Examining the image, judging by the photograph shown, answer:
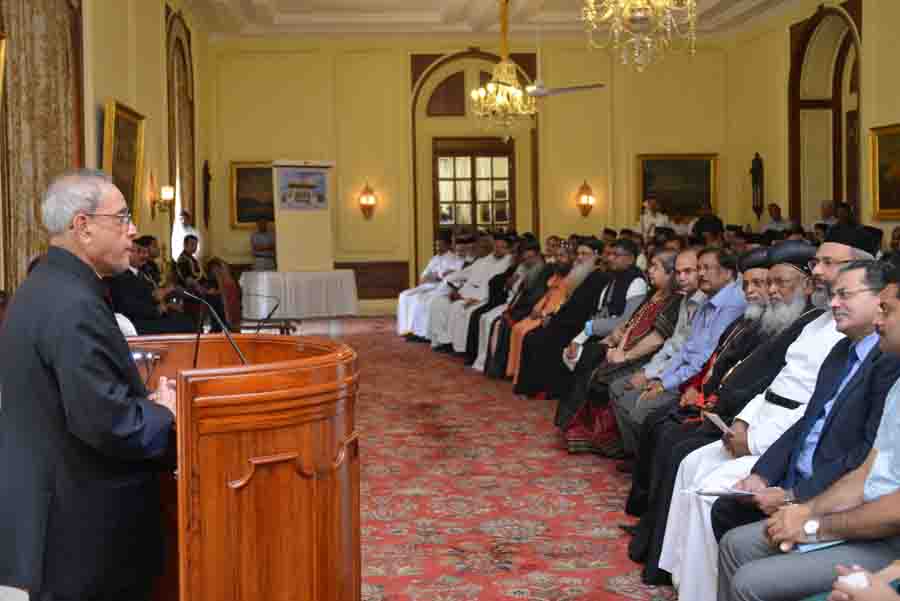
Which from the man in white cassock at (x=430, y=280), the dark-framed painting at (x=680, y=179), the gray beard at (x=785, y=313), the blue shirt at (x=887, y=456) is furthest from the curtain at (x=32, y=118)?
the dark-framed painting at (x=680, y=179)

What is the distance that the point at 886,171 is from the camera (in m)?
14.5

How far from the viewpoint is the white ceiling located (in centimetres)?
1762

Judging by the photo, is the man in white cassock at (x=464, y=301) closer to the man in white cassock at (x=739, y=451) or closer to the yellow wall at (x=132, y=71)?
the yellow wall at (x=132, y=71)

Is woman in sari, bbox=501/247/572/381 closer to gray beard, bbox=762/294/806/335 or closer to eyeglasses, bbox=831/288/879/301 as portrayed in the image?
gray beard, bbox=762/294/806/335

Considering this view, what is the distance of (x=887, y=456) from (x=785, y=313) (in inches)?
79.3

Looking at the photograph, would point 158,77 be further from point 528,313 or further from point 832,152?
point 832,152

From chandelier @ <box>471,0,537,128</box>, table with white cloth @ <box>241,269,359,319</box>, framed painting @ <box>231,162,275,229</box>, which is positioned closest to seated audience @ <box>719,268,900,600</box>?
chandelier @ <box>471,0,537,128</box>

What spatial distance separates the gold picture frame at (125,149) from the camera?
36.0ft

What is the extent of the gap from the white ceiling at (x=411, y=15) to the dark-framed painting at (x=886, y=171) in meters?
3.68

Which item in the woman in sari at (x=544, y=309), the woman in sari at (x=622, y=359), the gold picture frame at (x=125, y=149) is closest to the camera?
the woman in sari at (x=622, y=359)

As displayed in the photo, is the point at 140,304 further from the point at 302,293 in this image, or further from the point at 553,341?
the point at 302,293

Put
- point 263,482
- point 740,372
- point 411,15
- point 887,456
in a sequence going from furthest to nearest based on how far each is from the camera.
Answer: point 411,15 → point 740,372 → point 887,456 → point 263,482

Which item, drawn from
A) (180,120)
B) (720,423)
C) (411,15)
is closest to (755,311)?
(720,423)

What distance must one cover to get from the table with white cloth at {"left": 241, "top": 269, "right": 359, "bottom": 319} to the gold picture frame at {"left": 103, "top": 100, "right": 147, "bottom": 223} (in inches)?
171
